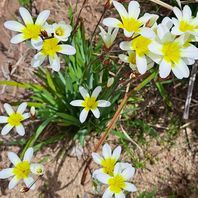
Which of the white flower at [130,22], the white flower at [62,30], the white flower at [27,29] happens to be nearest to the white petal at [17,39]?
the white flower at [27,29]

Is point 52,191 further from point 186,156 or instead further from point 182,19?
point 182,19

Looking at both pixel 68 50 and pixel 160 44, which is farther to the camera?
pixel 68 50

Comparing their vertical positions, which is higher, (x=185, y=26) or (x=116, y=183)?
(x=185, y=26)

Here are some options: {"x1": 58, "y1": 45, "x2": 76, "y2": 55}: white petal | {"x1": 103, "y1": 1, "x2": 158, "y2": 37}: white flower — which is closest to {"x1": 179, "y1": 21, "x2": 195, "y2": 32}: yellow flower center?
{"x1": 103, "y1": 1, "x2": 158, "y2": 37}: white flower

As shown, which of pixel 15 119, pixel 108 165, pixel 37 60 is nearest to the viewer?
pixel 37 60

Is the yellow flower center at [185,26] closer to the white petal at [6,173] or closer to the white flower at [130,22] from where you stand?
the white flower at [130,22]

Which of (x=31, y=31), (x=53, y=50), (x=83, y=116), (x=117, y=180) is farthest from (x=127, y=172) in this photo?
(x=31, y=31)

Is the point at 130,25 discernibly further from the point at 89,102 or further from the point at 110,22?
the point at 89,102

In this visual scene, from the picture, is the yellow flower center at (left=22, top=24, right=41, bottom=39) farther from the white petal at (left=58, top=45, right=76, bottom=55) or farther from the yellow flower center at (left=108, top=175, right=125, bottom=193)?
the yellow flower center at (left=108, top=175, right=125, bottom=193)
